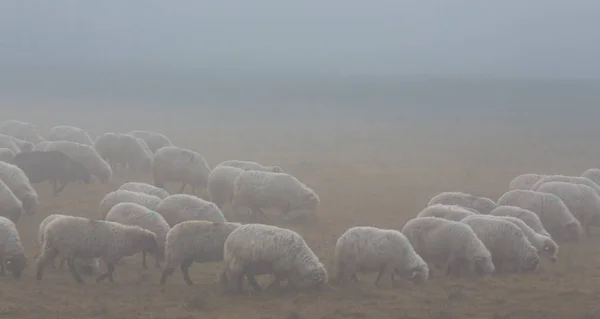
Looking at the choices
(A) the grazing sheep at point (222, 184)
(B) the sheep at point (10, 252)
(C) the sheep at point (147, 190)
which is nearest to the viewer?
(B) the sheep at point (10, 252)

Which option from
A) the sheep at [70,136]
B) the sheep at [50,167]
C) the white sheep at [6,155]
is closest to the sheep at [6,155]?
the white sheep at [6,155]

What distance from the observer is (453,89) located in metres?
92.9

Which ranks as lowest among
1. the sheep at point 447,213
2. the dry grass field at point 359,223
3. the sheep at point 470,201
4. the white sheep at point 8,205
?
the dry grass field at point 359,223

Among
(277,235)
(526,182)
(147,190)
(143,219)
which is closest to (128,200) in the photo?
(147,190)

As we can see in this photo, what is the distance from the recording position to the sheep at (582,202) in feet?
50.9

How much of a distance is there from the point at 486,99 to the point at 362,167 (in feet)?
190

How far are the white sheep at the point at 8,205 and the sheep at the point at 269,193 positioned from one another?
5232 millimetres

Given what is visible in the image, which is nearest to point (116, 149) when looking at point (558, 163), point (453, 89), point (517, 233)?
point (517, 233)

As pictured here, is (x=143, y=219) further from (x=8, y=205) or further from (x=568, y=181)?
(x=568, y=181)

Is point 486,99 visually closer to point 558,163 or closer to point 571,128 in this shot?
point 571,128

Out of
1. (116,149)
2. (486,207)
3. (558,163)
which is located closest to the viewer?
(486,207)

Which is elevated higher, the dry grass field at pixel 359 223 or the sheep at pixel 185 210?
the sheep at pixel 185 210

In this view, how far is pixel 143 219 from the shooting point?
11812 mm

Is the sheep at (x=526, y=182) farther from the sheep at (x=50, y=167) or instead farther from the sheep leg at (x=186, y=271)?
the sheep at (x=50, y=167)
